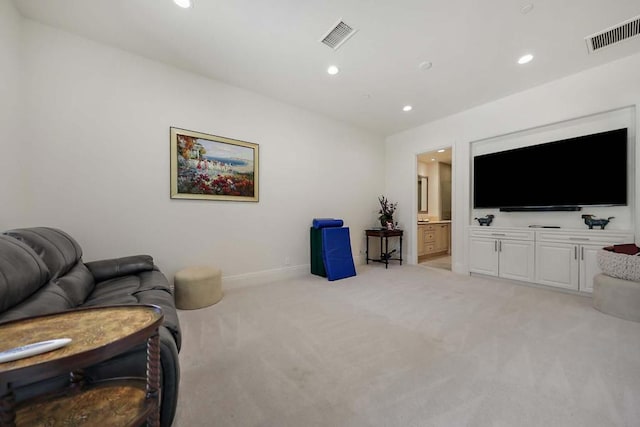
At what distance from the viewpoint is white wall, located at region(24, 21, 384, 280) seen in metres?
Result: 2.35

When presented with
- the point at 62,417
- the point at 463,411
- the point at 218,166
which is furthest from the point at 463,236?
the point at 62,417

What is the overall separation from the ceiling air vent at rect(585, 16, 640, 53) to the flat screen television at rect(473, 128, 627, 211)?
3.35ft

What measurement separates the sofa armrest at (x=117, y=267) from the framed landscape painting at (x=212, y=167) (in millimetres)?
882

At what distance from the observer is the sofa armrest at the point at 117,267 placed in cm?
218

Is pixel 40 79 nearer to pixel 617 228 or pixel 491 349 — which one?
pixel 491 349

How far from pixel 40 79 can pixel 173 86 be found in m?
1.14

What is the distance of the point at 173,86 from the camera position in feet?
9.80

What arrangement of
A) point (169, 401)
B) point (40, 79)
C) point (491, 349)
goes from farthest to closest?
point (40, 79) → point (491, 349) → point (169, 401)

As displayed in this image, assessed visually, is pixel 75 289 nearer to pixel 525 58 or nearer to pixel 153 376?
pixel 153 376

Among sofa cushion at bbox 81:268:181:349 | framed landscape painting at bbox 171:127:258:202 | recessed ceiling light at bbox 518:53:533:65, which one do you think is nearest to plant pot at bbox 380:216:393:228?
framed landscape painting at bbox 171:127:258:202

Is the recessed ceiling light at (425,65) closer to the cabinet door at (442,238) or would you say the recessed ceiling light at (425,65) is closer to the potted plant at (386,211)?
the potted plant at (386,211)

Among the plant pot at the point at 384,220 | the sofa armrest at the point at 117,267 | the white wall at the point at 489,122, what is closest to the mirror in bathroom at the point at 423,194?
the white wall at the point at 489,122

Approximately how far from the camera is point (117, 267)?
2275 millimetres

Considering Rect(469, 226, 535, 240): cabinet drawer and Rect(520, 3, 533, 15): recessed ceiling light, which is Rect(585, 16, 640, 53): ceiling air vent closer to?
Rect(520, 3, 533, 15): recessed ceiling light
